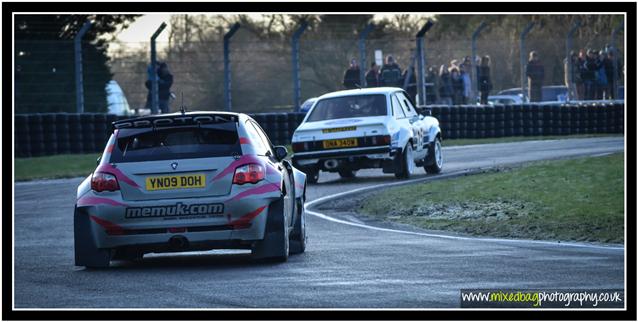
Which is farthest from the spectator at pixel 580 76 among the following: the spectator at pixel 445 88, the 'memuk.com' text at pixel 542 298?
the 'memuk.com' text at pixel 542 298

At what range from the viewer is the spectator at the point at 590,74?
3409 centimetres

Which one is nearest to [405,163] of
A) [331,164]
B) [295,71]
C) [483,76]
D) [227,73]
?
[331,164]

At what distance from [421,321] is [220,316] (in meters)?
1.20

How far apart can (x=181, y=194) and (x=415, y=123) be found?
36.6ft

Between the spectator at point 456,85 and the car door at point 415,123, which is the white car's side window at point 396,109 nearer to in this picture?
the car door at point 415,123

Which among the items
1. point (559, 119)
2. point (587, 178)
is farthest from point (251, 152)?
point (559, 119)

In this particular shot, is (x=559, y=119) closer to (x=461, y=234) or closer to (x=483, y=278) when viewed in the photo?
(x=461, y=234)

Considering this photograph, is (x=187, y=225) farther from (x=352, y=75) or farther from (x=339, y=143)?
(x=352, y=75)

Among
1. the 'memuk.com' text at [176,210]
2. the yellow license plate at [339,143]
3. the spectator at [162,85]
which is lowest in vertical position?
the 'memuk.com' text at [176,210]

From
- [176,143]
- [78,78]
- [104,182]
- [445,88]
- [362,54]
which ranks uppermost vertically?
[362,54]

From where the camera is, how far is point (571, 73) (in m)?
34.1

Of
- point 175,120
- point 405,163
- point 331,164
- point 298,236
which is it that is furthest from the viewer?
point 405,163

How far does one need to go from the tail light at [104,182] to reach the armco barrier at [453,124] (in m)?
16.0

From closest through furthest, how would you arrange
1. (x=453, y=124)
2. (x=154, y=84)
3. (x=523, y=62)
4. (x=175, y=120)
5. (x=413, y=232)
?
(x=175, y=120), (x=413, y=232), (x=154, y=84), (x=453, y=124), (x=523, y=62)
